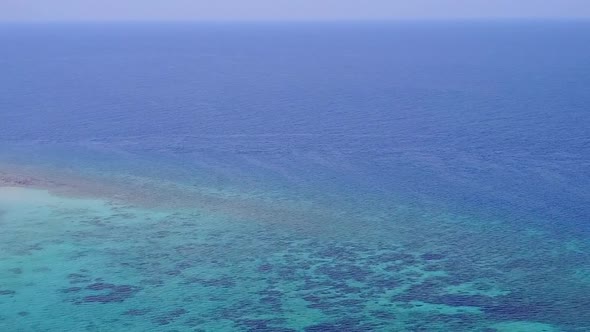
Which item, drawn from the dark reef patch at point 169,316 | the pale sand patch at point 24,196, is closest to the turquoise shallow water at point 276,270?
the dark reef patch at point 169,316

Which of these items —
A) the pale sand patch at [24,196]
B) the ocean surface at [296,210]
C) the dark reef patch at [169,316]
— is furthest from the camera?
the pale sand patch at [24,196]

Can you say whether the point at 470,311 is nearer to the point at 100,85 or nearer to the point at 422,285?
the point at 422,285

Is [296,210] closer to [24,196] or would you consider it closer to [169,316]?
[169,316]

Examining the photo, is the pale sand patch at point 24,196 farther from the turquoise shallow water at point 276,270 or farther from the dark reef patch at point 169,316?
the dark reef patch at point 169,316

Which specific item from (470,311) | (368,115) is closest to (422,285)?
(470,311)

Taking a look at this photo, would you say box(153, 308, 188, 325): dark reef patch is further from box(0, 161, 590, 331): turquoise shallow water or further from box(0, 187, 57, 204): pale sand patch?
box(0, 187, 57, 204): pale sand patch

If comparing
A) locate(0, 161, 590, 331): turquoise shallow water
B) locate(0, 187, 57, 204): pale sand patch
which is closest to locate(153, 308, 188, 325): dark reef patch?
locate(0, 161, 590, 331): turquoise shallow water

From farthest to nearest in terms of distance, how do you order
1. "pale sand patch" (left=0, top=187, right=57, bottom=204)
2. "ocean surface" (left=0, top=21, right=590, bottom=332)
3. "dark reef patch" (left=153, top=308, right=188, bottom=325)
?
"pale sand patch" (left=0, top=187, right=57, bottom=204)
"ocean surface" (left=0, top=21, right=590, bottom=332)
"dark reef patch" (left=153, top=308, right=188, bottom=325)

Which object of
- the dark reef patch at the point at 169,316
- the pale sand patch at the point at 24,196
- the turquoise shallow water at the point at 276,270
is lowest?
the dark reef patch at the point at 169,316

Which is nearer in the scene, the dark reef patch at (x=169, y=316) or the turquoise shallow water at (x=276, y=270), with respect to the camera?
the dark reef patch at (x=169, y=316)

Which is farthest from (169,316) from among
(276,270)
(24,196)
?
(24,196)
